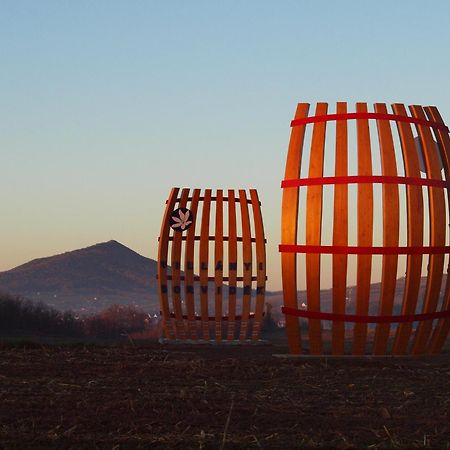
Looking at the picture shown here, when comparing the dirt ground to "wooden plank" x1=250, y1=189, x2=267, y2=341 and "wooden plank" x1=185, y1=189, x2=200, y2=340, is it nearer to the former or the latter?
"wooden plank" x1=185, y1=189, x2=200, y2=340

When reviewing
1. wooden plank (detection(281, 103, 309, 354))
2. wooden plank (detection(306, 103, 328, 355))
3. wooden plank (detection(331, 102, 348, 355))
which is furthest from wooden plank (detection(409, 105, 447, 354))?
wooden plank (detection(281, 103, 309, 354))

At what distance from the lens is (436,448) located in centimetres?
471

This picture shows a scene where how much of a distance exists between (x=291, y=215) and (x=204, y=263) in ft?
16.8

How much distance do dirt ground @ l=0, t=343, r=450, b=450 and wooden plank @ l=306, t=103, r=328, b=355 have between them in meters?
0.64

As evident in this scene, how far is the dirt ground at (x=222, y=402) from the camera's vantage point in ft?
16.0

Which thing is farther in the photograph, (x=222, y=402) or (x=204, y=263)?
(x=204, y=263)

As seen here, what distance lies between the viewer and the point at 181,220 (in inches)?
545

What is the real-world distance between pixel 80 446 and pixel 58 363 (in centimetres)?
447

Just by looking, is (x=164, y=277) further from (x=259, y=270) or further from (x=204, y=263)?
(x=259, y=270)

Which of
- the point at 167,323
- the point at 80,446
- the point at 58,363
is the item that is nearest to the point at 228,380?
the point at 58,363

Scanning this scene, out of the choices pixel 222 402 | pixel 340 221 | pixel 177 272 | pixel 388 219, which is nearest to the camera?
pixel 222 402

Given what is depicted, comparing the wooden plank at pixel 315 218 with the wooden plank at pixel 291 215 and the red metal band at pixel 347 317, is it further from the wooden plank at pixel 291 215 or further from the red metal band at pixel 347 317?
the wooden plank at pixel 291 215

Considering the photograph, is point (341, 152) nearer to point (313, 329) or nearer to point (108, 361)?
point (313, 329)

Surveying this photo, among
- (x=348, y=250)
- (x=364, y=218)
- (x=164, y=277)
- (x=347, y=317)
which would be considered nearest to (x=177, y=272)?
(x=164, y=277)
